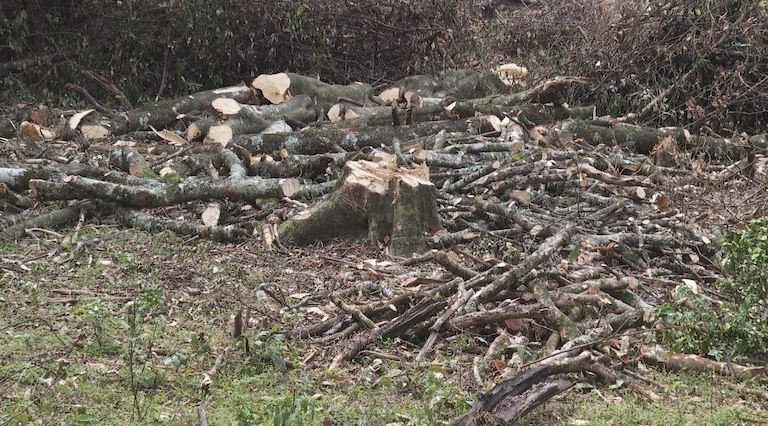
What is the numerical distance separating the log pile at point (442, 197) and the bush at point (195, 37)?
1.06 meters

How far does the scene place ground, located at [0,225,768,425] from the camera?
3471 mm

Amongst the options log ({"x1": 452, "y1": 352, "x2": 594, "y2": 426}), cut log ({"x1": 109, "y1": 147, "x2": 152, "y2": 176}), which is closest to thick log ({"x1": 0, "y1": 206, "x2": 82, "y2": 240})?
cut log ({"x1": 109, "y1": 147, "x2": 152, "y2": 176})

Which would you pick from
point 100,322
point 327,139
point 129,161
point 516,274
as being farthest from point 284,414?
point 327,139

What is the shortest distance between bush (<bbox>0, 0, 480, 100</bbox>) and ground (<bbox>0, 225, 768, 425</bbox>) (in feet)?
17.4

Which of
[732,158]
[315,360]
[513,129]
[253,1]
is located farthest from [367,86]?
[315,360]

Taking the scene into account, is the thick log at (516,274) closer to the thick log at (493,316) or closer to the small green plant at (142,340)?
the thick log at (493,316)

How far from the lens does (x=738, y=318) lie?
13.5 ft

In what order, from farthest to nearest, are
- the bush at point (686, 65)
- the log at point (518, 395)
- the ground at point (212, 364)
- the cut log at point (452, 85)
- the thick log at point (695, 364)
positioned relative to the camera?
the cut log at point (452, 85) → the bush at point (686, 65) → the thick log at point (695, 364) → the ground at point (212, 364) → the log at point (518, 395)

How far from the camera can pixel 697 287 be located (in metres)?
5.14

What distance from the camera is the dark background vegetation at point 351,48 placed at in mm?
9805

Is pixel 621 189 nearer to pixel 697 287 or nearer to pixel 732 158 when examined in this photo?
pixel 697 287

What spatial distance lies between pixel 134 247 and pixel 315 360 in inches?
88.3

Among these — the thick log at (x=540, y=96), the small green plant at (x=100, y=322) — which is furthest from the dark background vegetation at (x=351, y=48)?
the small green plant at (x=100, y=322)

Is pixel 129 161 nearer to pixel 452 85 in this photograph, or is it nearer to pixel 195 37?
pixel 195 37
